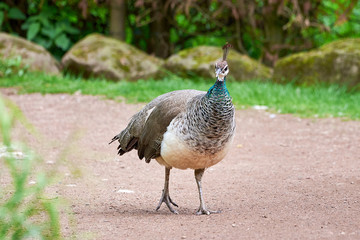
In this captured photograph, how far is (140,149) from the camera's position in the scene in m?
4.65

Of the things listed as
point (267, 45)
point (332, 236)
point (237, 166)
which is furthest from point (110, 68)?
point (332, 236)

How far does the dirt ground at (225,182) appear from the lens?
3852 mm

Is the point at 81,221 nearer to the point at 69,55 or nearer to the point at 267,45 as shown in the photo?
the point at 69,55

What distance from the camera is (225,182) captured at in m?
5.42

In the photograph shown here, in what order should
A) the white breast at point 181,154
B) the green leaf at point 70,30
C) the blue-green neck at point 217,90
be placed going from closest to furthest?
the blue-green neck at point 217,90
the white breast at point 181,154
the green leaf at point 70,30

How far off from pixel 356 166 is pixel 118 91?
428cm

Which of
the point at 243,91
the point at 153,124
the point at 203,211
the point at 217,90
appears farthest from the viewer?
the point at 243,91

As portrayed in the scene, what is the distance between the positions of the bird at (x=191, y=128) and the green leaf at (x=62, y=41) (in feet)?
22.6

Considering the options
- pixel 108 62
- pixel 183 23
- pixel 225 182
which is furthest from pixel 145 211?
pixel 183 23

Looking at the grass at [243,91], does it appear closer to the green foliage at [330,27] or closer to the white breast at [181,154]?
Answer: the green foliage at [330,27]

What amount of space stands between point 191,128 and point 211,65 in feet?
19.9

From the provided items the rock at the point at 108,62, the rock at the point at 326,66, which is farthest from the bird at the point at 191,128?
the rock at the point at 108,62

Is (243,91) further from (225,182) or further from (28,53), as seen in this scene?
(28,53)

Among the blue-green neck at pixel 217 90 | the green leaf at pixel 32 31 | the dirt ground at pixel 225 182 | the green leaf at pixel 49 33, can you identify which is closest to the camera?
the dirt ground at pixel 225 182
